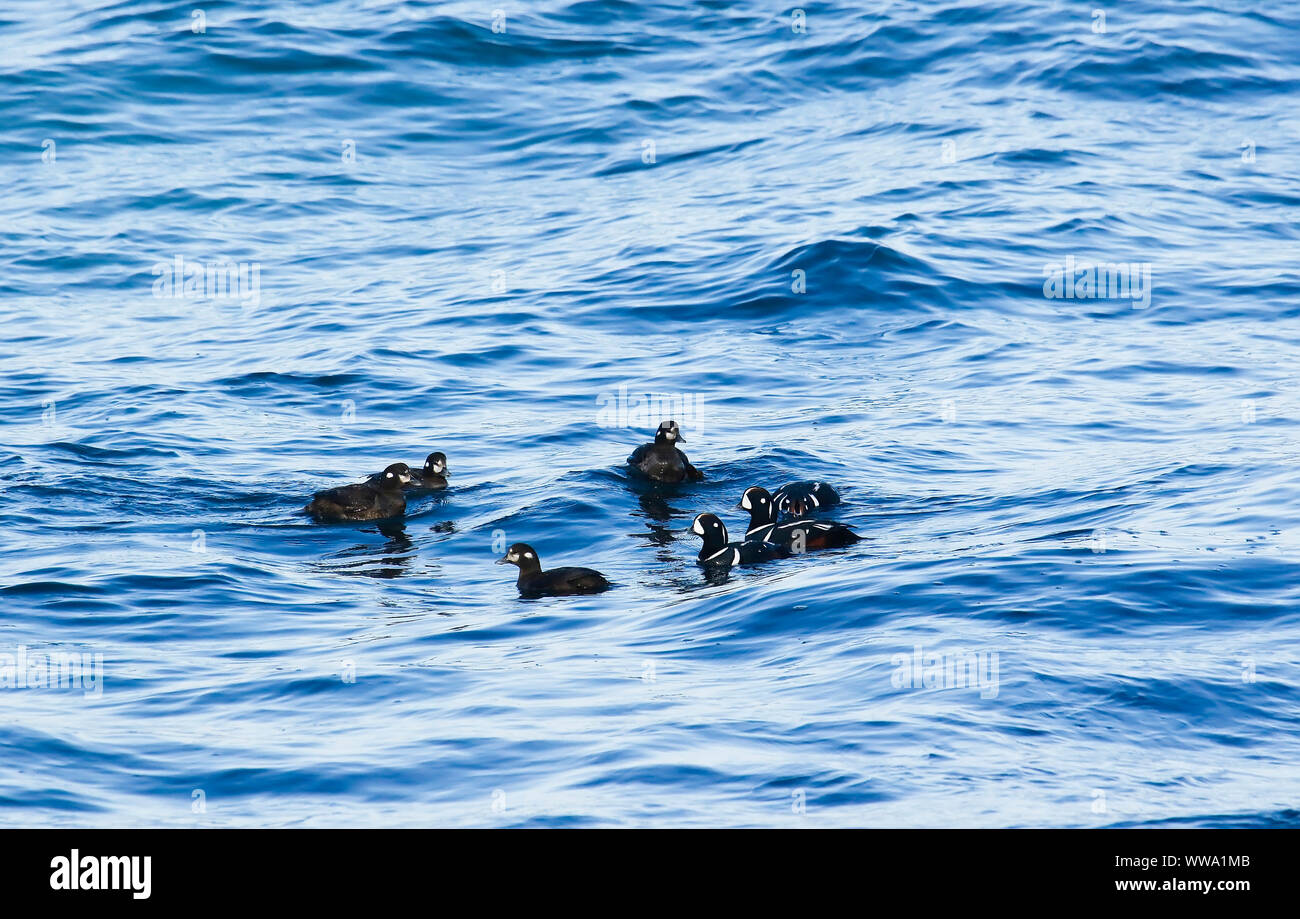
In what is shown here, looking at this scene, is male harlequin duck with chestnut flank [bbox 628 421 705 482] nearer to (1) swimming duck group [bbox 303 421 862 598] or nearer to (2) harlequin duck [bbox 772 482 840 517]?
(1) swimming duck group [bbox 303 421 862 598]

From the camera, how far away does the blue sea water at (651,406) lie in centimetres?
884

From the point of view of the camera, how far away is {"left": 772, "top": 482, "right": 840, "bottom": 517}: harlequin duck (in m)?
13.5

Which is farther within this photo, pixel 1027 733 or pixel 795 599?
pixel 795 599

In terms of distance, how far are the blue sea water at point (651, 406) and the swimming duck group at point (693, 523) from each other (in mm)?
187

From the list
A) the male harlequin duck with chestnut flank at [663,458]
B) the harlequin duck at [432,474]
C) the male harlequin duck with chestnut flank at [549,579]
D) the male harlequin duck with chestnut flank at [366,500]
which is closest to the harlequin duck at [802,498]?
the male harlequin duck with chestnut flank at [663,458]

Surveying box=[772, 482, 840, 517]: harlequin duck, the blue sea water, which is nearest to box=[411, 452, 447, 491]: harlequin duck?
the blue sea water

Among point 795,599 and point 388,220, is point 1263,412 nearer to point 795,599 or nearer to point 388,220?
point 795,599

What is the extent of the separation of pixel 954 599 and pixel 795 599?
1134 millimetres

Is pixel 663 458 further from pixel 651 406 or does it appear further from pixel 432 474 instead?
pixel 651 406

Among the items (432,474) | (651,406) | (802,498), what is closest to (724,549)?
(802,498)

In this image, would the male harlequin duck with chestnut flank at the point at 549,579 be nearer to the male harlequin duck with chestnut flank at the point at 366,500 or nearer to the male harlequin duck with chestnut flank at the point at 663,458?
the male harlequin duck with chestnut flank at the point at 366,500

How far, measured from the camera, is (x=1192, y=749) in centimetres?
852
